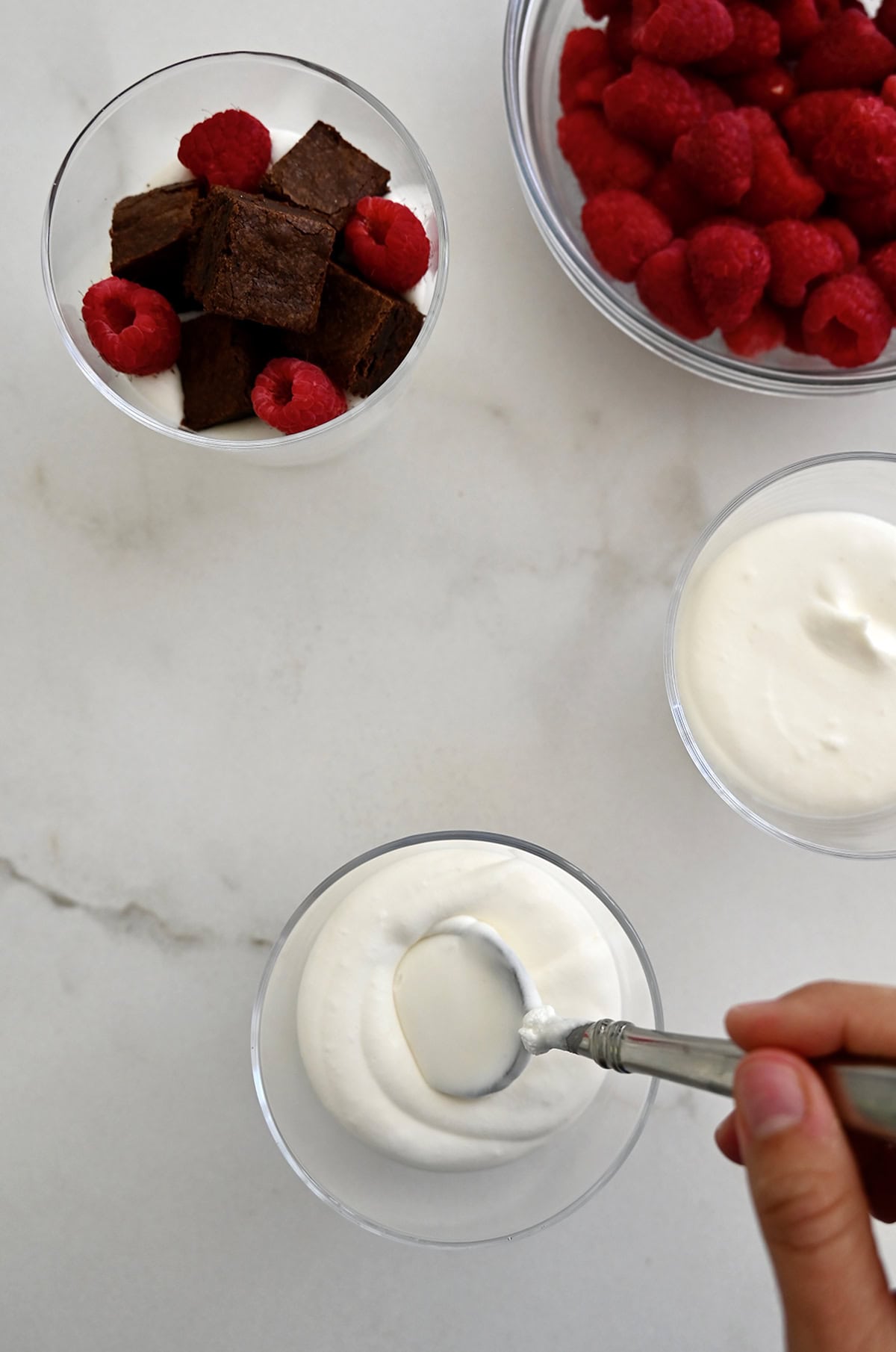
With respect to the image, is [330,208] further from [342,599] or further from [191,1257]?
[191,1257]

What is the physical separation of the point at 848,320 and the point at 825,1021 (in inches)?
26.9

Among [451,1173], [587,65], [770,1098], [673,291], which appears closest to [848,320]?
[673,291]

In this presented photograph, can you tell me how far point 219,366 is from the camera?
3.57 ft

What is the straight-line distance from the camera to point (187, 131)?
1166 mm

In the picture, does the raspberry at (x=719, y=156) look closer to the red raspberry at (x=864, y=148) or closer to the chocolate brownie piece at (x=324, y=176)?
the red raspberry at (x=864, y=148)

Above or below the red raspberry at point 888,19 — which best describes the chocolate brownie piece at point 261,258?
below

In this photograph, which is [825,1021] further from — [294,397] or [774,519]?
[294,397]

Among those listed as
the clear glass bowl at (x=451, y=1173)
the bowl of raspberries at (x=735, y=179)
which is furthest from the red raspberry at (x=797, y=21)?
the clear glass bowl at (x=451, y=1173)

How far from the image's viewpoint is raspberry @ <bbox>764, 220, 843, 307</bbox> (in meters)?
1.04

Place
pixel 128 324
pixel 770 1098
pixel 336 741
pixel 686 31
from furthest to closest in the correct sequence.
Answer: pixel 336 741 < pixel 128 324 < pixel 686 31 < pixel 770 1098

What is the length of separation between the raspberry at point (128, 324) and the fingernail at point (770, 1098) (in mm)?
875

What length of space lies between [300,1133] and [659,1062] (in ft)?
1.47

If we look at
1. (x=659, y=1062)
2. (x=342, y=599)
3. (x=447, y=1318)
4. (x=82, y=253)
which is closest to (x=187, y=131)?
(x=82, y=253)

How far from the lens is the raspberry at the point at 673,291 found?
106cm
